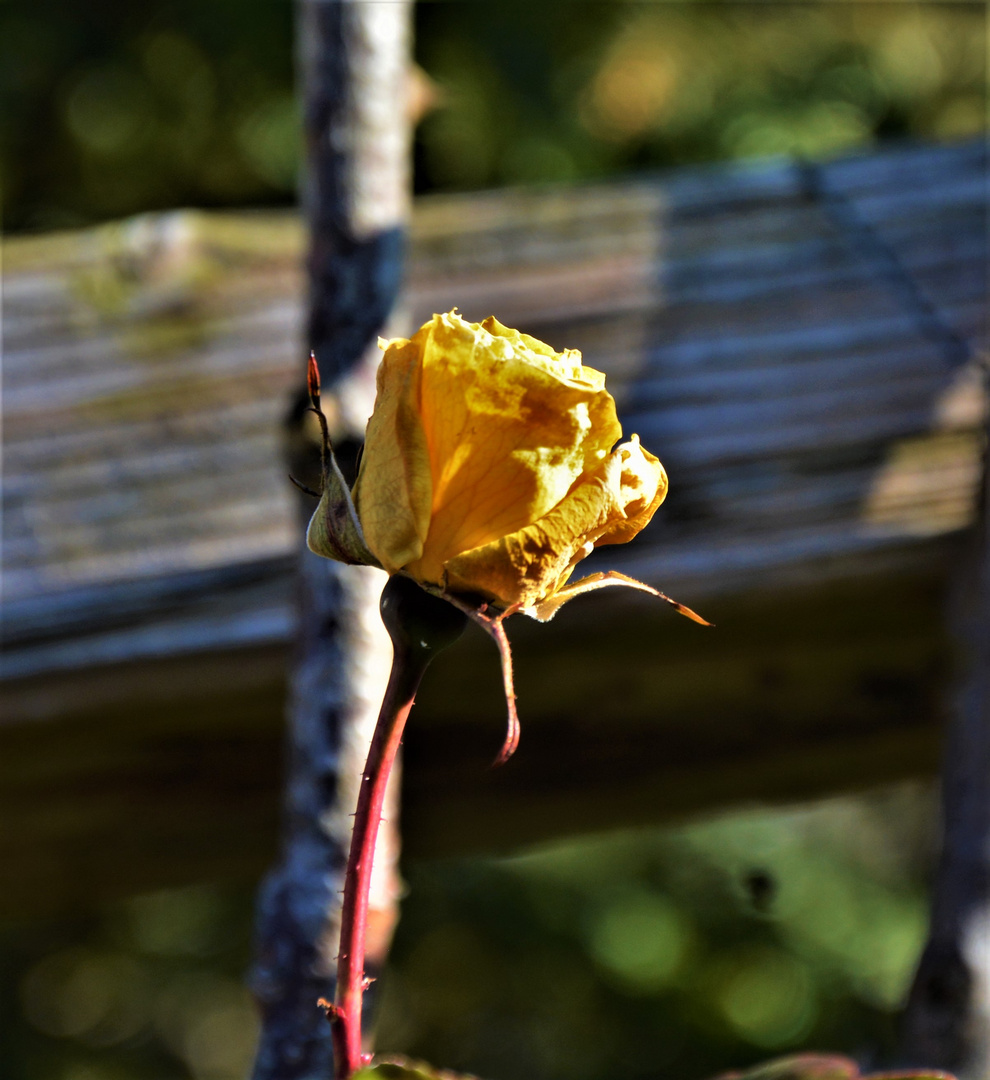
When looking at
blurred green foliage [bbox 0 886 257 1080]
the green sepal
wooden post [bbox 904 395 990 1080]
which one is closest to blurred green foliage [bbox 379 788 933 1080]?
blurred green foliage [bbox 0 886 257 1080]

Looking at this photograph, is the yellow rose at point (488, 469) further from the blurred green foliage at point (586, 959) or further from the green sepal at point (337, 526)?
the blurred green foliage at point (586, 959)

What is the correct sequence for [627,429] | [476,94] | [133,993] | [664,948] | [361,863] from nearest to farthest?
[361,863]
[627,429]
[476,94]
[664,948]
[133,993]

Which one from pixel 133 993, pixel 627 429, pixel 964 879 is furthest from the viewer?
pixel 133 993

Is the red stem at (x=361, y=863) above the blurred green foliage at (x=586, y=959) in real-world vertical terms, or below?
above

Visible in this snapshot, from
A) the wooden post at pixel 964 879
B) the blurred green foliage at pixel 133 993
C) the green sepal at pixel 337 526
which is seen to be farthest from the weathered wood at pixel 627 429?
the blurred green foliage at pixel 133 993

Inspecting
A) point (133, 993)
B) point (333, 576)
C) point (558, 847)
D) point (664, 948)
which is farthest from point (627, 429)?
point (133, 993)

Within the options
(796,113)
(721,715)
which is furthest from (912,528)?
(796,113)

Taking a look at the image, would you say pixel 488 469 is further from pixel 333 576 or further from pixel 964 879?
pixel 964 879
